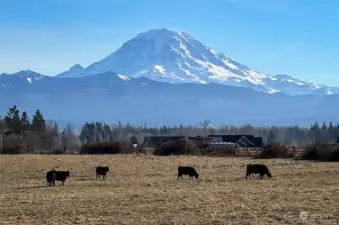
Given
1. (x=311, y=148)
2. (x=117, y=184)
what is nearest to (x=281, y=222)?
(x=117, y=184)

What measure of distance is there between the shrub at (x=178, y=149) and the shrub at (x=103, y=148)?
6086mm

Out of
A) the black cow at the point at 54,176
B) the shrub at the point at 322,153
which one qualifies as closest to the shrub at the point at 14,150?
the shrub at the point at 322,153

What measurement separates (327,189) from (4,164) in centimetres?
2994

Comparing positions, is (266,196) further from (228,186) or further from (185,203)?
(228,186)

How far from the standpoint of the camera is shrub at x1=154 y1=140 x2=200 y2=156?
73062mm

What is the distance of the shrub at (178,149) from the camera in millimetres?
73062

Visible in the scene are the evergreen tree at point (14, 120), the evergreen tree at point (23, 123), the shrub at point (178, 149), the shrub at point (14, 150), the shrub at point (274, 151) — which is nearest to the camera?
the shrub at point (274, 151)

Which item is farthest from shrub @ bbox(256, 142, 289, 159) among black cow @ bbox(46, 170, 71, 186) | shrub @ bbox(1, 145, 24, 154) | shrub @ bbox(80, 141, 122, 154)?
black cow @ bbox(46, 170, 71, 186)

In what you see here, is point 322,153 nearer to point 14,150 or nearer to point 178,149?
point 178,149

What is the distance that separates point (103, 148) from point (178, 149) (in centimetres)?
1208

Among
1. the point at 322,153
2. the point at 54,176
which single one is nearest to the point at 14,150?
the point at 322,153

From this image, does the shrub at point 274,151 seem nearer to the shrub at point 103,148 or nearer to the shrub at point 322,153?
the shrub at point 322,153

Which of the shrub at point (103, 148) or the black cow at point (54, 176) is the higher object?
the shrub at point (103, 148)

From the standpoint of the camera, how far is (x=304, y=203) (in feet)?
63.2
